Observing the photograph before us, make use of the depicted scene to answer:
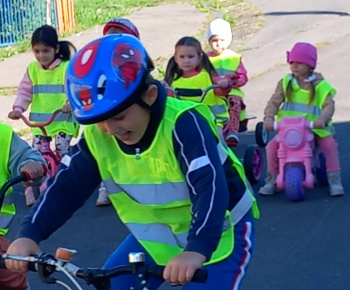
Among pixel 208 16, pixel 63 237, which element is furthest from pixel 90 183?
pixel 208 16

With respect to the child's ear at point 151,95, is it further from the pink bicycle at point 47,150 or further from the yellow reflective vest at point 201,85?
the yellow reflective vest at point 201,85

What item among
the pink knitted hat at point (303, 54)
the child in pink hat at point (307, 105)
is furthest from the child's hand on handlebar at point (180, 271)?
the pink knitted hat at point (303, 54)

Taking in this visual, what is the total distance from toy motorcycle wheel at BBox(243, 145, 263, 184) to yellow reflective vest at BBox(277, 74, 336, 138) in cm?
69

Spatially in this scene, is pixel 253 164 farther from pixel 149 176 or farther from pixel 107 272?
pixel 107 272

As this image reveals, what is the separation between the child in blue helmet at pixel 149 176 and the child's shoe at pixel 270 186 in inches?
186

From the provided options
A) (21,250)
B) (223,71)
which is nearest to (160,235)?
(21,250)

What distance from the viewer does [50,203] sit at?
3.57m

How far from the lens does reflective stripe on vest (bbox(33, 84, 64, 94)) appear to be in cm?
884

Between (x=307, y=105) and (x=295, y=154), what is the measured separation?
0.49m

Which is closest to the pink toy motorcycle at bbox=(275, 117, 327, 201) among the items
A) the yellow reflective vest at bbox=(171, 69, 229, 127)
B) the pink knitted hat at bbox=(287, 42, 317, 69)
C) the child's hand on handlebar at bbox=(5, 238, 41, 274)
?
the pink knitted hat at bbox=(287, 42, 317, 69)

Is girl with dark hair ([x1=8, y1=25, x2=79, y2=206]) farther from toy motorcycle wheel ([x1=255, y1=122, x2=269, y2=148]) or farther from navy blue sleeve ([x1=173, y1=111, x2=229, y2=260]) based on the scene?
navy blue sleeve ([x1=173, y1=111, x2=229, y2=260])

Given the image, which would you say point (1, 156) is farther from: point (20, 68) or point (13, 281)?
point (20, 68)

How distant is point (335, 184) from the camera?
8.44 meters

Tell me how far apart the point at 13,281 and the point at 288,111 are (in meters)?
4.45
